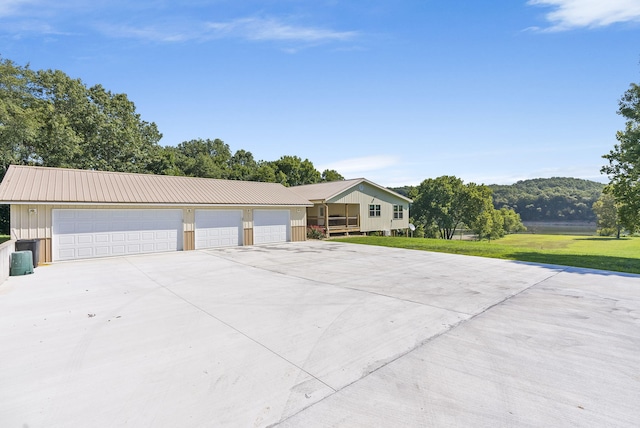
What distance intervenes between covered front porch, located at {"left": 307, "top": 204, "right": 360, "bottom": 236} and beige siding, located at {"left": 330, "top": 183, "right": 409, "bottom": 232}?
16.7 inches

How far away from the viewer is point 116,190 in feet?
47.0

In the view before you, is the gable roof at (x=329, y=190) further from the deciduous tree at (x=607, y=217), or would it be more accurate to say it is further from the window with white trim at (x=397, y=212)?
the deciduous tree at (x=607, y=217)

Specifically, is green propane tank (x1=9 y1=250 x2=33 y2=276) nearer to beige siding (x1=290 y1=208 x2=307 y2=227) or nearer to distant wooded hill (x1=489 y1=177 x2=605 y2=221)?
beige siding (x1=290 y1=208 x2=307 y2=227)

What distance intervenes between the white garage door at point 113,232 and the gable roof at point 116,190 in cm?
58

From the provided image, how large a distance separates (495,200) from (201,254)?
78.3 m

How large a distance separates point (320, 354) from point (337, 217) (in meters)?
20.4

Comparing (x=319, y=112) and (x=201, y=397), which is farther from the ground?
(x=319, y=112)

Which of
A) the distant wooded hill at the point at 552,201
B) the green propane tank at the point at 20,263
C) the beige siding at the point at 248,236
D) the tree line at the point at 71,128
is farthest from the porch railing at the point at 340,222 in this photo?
the distant wooded hill at the point at 552,201

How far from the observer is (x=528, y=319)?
536 centimetres

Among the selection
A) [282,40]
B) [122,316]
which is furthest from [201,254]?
[282,40]

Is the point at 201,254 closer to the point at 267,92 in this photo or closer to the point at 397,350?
the point at 267,92

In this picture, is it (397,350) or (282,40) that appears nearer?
(397,350)

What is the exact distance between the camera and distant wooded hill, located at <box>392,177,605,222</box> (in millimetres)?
75775

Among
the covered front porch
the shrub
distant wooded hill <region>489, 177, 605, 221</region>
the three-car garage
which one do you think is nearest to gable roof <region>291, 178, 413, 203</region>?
the covered front porch
